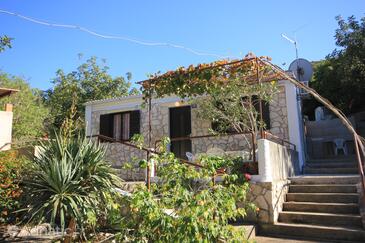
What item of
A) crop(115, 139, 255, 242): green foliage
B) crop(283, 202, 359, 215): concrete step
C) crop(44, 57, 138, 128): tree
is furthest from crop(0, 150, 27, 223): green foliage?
crop(44, 57, 138, 128): tree

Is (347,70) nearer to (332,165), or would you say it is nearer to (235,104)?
(332,165)

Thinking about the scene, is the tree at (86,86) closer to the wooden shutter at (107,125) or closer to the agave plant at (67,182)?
the wooden shutter at (107,125)

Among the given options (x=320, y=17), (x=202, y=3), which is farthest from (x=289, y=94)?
(x=202, y=3)

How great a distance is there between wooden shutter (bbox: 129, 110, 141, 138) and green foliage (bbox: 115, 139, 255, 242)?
878 centimetres

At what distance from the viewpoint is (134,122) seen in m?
12.6

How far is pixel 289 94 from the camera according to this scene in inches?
396

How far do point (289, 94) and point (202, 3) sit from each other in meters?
3.97

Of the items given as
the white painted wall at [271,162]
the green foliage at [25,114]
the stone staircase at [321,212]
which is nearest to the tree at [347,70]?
the white painted wall at [271,162]

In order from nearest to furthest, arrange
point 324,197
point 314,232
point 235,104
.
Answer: point 314,232
point 324,197
point 235,104

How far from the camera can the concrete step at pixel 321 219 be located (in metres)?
5.70

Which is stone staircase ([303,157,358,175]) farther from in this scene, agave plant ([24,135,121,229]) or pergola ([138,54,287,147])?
agave plant ([24,135,121,229])

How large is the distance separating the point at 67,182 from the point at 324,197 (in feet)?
16.6

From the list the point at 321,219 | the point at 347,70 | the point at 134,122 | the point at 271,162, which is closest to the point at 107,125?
the point at 134,122

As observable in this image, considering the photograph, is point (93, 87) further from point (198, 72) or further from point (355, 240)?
point (355, 240)
